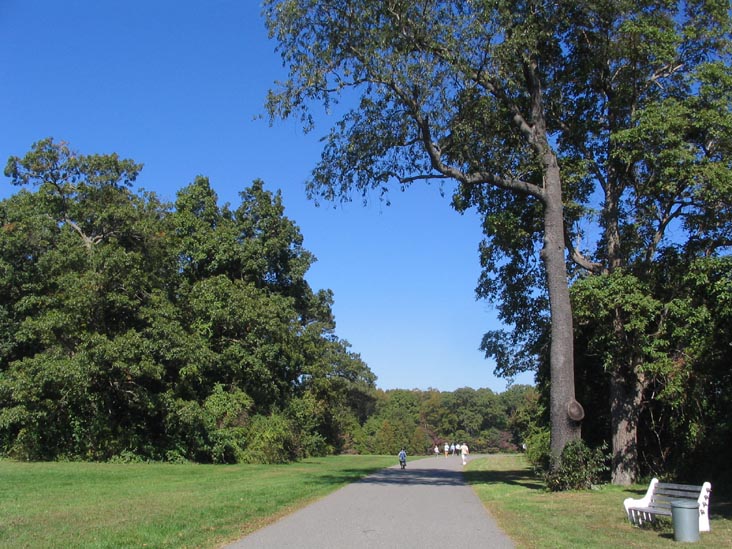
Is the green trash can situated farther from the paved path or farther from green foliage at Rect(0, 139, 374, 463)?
green foliage at Rect(0, 139, 374, 463)

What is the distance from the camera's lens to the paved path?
8.93 m

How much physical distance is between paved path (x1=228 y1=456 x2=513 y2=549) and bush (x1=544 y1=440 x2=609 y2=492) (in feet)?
8.25

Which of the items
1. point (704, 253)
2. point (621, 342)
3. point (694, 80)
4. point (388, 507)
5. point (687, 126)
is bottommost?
point (388, 507)

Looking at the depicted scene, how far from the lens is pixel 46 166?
115 ft

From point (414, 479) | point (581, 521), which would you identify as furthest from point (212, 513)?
point (414, 479)

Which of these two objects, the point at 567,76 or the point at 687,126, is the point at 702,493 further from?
the point at 567,76

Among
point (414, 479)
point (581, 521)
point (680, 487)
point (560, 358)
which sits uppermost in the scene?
point (560, 358)

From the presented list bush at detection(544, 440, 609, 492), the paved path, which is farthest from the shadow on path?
the paved path

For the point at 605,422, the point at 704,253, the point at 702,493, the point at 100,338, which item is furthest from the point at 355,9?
the point at 100,338

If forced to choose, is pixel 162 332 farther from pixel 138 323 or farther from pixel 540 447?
pixel 540 447

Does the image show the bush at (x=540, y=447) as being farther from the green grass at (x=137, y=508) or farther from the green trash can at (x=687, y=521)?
the green trash can at (x=687, y=521)

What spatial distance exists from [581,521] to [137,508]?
820cm

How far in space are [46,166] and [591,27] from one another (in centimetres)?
2869

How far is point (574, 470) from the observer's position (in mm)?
17031
